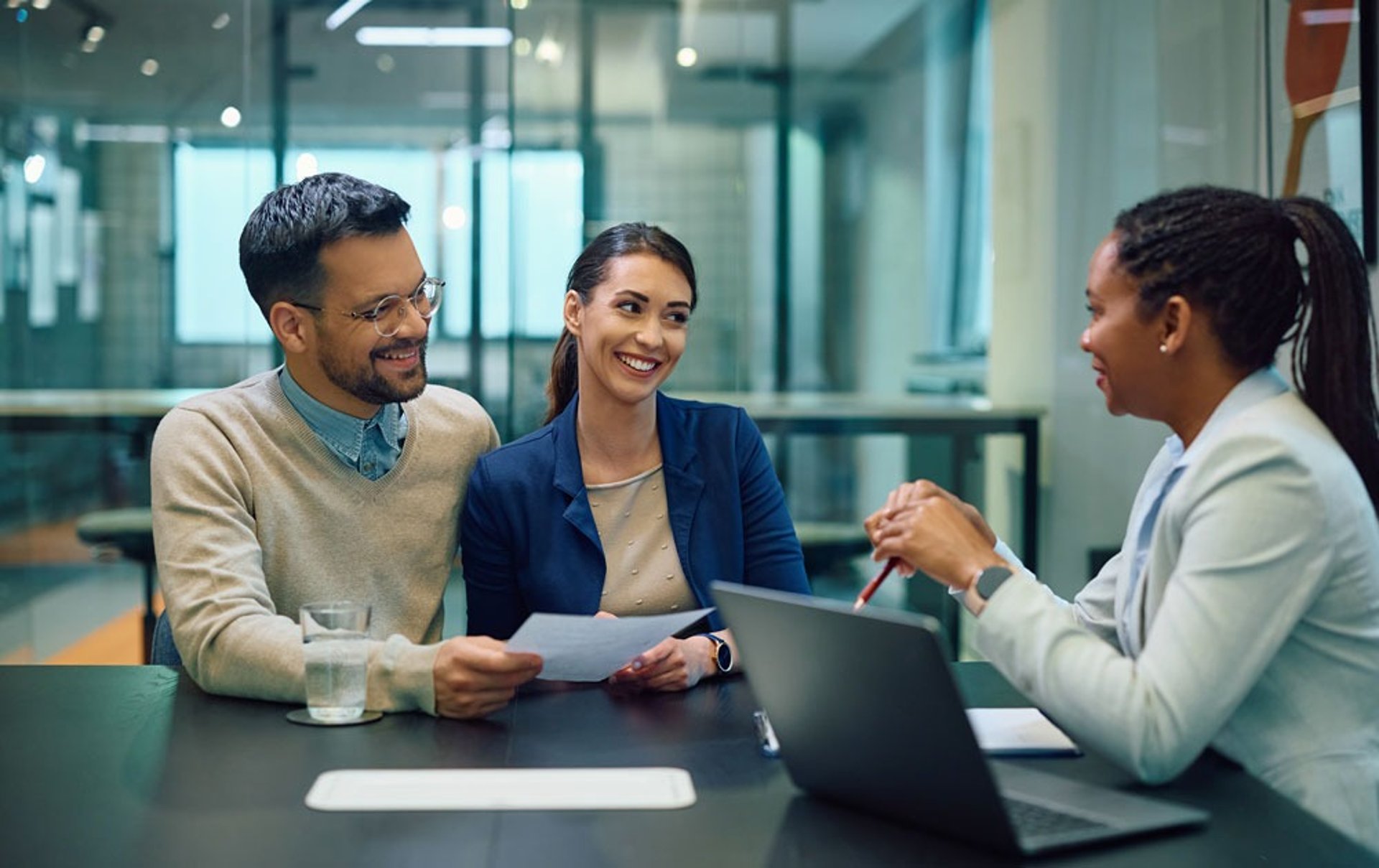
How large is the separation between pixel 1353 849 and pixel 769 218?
3.53 m

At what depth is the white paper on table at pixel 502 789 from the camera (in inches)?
50.2

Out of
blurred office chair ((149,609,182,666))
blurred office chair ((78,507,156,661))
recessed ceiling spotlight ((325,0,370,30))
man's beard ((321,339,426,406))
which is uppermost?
recessed ceiling spotlight ((325,0,370,30))

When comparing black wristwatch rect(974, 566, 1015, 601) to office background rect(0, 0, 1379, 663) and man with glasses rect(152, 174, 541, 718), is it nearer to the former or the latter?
man with glasses rect(152, 174, 541, 718)

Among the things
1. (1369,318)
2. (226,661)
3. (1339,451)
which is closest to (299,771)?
(226,661)

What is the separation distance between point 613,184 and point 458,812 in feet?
11.0

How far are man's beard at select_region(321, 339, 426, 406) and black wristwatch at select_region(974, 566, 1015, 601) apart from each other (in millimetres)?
866

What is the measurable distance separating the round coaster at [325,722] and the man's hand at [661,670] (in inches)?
11.5

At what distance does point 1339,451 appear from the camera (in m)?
1.39

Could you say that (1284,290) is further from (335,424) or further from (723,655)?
(335,424)

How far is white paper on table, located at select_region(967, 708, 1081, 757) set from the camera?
142cm

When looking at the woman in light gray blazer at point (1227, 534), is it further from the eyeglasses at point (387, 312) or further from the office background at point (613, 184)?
the office background at point (613, 184)

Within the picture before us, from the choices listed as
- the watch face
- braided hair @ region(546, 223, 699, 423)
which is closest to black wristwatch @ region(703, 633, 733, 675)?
the watch face

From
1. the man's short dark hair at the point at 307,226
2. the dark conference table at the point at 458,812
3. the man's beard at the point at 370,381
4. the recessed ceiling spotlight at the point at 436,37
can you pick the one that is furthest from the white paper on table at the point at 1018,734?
the recessed ceiling spotlight at the point at 436,37

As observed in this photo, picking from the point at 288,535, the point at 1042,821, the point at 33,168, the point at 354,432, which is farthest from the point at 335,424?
the point at 33,168
